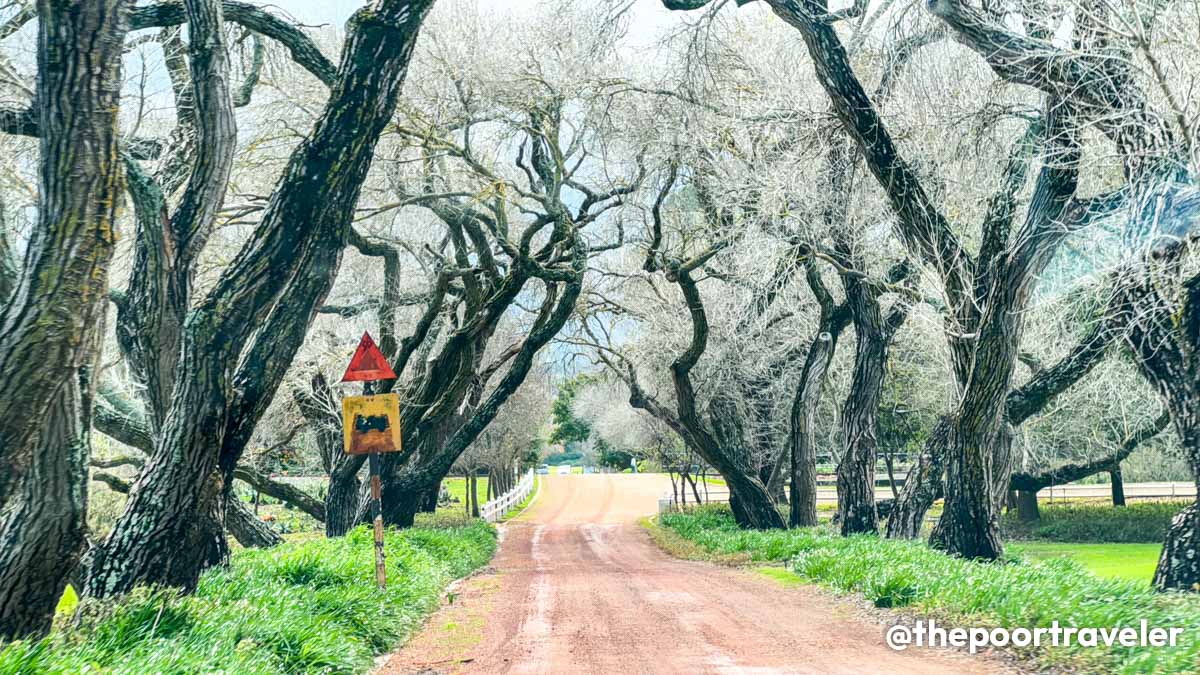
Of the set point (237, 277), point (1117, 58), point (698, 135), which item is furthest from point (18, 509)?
point (698, 135)

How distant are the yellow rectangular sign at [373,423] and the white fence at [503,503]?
960 inches

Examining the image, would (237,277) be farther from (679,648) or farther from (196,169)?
(679,648)

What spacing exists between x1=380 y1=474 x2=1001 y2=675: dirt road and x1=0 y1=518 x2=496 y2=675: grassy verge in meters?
0.39

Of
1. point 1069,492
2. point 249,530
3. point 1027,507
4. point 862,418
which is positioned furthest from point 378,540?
point 1069,492

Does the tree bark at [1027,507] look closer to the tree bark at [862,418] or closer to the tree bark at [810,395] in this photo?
the tree bark at [810,395]

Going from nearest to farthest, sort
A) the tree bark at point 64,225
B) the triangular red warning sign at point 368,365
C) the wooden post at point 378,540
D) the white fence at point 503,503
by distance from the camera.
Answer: the tree bark at point 64,225 < the wooden post at point 378,540 < the triangular red warning sign at point 368,365 < the white fence at point 503,503

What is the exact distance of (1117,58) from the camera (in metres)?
7.67

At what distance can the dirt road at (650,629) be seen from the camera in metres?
7.27

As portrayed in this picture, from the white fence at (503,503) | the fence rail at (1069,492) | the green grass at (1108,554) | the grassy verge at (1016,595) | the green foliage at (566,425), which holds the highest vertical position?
the green foliage at (566,425)

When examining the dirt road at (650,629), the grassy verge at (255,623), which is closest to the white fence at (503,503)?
the dirt road at (650,629)

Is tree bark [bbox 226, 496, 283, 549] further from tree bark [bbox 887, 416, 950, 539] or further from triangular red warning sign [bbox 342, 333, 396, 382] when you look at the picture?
tree bark [bbox 887, 416, 950, 539]

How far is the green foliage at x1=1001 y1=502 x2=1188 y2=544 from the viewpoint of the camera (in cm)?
2909

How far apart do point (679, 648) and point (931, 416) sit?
20072 millimetres

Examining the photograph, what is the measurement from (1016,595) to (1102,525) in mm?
25144
